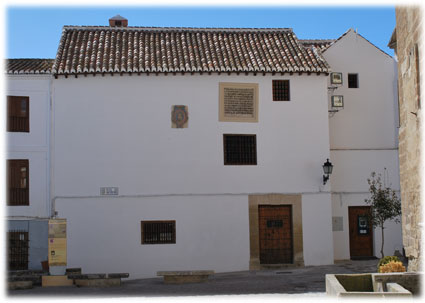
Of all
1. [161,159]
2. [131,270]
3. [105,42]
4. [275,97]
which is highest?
[105,42]

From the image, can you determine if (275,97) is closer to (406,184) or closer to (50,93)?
(50,93)

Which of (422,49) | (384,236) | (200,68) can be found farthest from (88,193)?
(422,49)

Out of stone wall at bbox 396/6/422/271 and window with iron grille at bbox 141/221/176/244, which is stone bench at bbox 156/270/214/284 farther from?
stone wall at bbox 396/6/422/271

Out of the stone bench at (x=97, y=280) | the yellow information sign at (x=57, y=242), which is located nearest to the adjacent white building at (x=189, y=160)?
the yellow information sign at (x=57, y=242)

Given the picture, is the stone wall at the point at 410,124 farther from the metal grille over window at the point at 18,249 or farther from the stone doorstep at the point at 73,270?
the metal grille over window at the point at 18,249

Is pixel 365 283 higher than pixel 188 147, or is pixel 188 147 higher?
pixel 188 147

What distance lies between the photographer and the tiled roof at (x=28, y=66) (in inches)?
685

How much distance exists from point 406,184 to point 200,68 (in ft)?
28.4

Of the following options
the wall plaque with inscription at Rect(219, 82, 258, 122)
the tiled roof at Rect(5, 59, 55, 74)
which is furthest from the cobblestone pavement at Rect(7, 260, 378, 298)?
the tiled roof at Rect(5, 59, 55, 74)

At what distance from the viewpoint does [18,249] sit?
56.6ft

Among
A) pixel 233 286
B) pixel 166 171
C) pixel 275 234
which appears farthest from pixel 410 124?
pixel 166 171

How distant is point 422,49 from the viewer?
9.03m

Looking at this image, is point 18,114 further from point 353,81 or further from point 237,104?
point 353,81

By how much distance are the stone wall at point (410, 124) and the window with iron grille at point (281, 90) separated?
7461 mm
